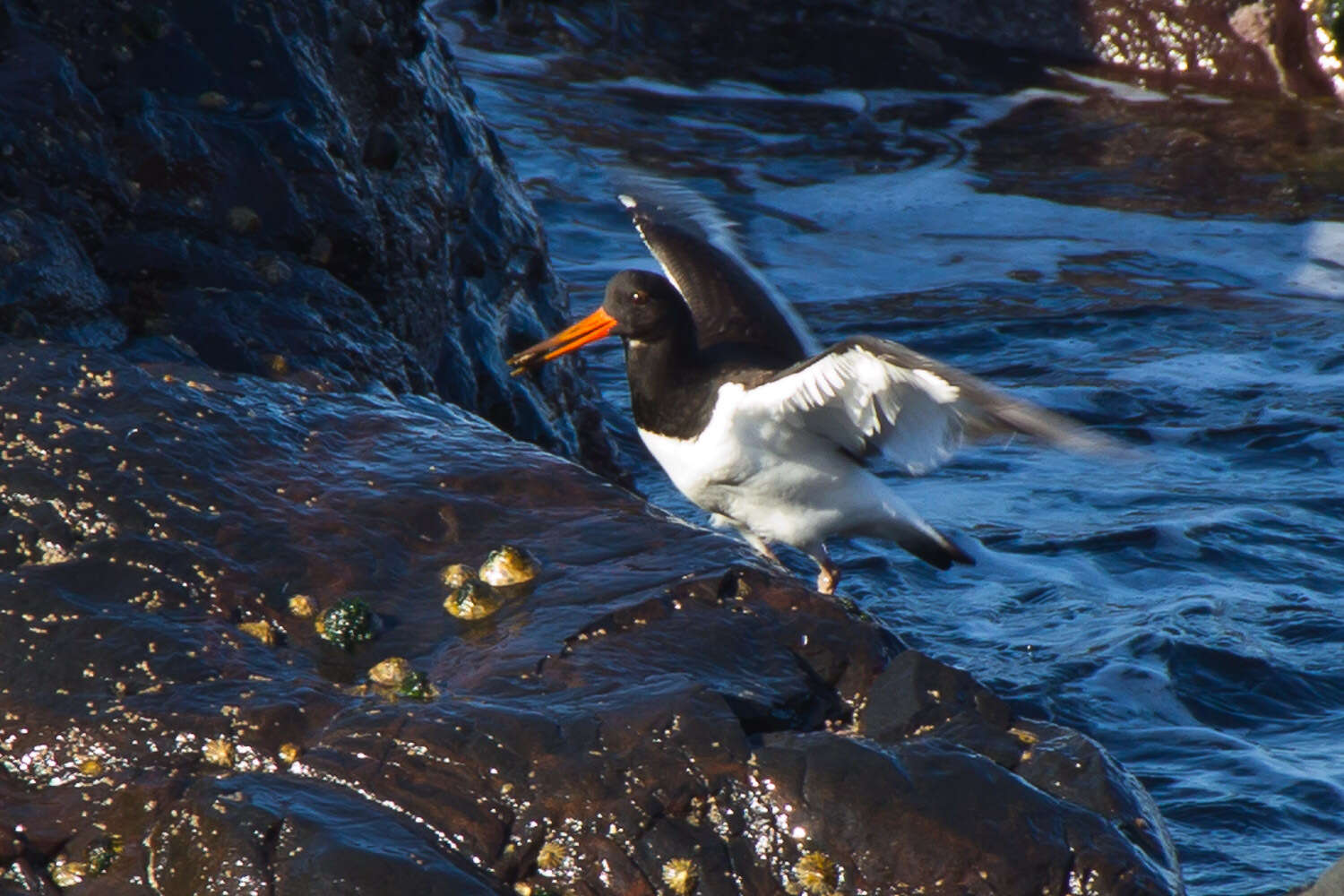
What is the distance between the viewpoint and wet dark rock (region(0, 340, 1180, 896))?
2625 millimetres

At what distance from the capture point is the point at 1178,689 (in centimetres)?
515

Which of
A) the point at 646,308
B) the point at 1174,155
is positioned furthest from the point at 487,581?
the point at 1174,155

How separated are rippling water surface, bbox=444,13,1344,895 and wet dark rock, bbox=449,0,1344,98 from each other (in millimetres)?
310

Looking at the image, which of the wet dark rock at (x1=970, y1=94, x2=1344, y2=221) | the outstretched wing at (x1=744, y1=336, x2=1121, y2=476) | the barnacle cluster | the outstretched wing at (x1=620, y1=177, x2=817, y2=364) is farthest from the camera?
the wet dark rock at (x1=970, y1=94, x2=1344, y2=221)

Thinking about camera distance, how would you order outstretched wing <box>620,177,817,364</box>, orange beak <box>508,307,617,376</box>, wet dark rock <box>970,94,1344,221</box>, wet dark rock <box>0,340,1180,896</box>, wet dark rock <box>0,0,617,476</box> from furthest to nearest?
1. wet dark rock <box>970,94,1344,221</box>
2. outstretched wing <box>620,177,817,364</box>
3. orange beak <box>508,307,617,376</box>
4. wet dark rock <box>0,0,617,476</box>
5. wet dark rock <box>0,340,1180,896</box>

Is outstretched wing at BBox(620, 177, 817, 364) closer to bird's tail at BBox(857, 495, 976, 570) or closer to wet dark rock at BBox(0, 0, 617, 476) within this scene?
bird's tail at BBox(857, 495, 976, 570)

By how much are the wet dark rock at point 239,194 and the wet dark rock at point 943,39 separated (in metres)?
6.11

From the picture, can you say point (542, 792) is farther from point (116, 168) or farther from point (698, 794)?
point (116, 168)

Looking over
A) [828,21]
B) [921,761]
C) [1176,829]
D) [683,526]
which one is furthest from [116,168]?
[828,21]

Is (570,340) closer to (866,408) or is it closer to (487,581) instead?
(866,408)

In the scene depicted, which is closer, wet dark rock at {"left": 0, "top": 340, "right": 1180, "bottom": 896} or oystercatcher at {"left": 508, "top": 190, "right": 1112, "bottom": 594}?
wet dark rock at {"left": 0, "top": 340, "right": 1180, "bottom": 896}

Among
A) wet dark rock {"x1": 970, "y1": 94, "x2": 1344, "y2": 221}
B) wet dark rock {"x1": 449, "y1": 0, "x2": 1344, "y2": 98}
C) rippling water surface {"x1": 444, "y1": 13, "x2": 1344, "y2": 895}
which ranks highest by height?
wet dark rock {"x1": 449, "y1": 0, "x2": 1344, "y2": 98}

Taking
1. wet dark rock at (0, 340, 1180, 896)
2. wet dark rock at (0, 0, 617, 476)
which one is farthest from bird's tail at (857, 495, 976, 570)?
wet dark rock at (0, 340, 1180, 896)

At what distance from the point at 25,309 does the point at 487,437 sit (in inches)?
47.1
